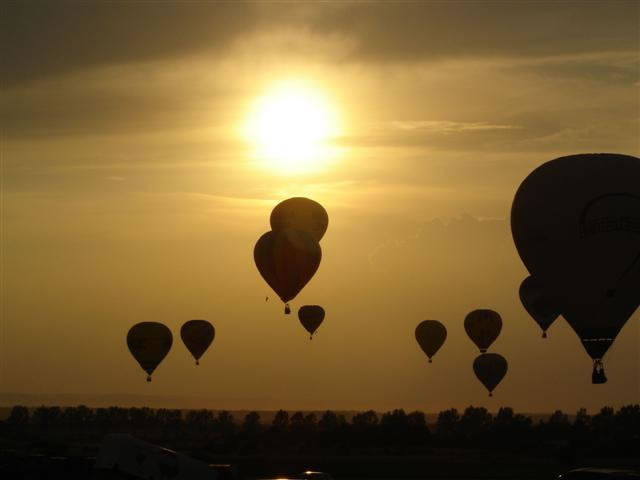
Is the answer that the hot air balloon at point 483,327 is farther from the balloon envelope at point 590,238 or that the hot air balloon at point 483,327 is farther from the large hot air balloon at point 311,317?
the balloon envelope at point 590,238

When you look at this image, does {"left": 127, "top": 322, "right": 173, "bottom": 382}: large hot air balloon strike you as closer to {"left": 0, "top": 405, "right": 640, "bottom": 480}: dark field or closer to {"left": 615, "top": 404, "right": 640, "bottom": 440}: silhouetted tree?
{"left": 0, "top": 405, "right": 640, "bottom": 480}: dark field

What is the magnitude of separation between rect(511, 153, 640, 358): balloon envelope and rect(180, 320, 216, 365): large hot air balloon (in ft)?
119

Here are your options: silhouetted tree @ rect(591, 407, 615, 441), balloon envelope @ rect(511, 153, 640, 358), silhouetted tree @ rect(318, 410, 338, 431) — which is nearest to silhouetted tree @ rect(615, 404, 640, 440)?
silhouetted tree @ rect(591, 407, 615, 441)

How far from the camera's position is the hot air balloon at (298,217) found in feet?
236

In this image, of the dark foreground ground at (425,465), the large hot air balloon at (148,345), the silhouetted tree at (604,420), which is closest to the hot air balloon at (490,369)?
the dark foreground ground at (425,465)

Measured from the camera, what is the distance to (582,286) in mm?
48000

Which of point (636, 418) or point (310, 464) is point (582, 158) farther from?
point (636, 418)

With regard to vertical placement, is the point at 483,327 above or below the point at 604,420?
below

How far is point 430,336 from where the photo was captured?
8812 centimetres

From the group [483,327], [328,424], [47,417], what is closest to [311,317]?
[483,327]

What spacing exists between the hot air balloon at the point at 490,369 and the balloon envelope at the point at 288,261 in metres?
20.2

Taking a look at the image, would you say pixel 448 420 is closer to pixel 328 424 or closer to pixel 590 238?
pixel 328 424

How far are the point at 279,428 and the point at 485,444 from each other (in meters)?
18.5

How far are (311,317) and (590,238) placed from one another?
36.4m
